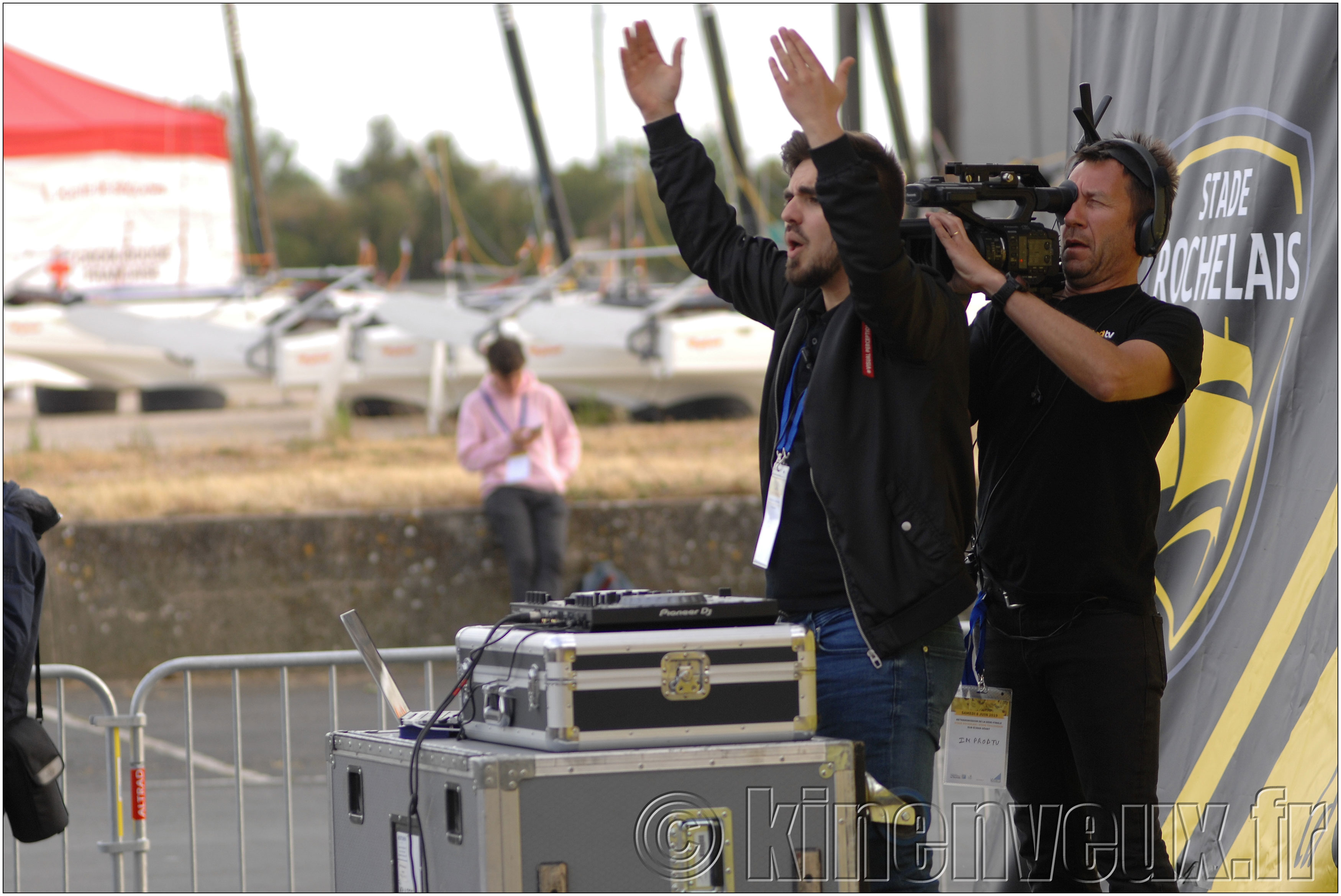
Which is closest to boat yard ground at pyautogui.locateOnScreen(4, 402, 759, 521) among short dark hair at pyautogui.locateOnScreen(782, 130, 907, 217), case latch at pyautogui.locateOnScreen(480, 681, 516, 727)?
case latch at pyautogui.locateOnScreen(480, 681, 516, 727)

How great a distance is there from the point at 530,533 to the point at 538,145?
10.4 m

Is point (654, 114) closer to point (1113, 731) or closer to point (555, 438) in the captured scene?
point (1113, 731)

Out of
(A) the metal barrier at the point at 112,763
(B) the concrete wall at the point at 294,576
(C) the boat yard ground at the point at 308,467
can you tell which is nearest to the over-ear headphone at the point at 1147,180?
(A) the metal barrier at the point at 112,763

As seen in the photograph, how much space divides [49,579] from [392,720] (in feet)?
16.9

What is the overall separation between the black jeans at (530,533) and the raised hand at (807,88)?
659 cm

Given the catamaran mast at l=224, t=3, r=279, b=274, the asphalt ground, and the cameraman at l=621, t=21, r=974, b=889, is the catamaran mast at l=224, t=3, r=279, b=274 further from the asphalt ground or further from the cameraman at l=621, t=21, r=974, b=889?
the cameraman at l=621, t=21, r=974, b=889

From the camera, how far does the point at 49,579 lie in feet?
29.5

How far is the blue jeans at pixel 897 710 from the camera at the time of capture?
2.99 m

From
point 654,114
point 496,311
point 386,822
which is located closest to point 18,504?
point 386,822

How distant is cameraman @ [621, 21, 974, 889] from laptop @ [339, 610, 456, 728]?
78cm

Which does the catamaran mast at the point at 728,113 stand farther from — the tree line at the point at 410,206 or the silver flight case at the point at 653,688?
the tree line at the point at 410,206

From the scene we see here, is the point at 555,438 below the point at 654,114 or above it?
below

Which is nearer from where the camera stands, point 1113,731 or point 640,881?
point 640,881

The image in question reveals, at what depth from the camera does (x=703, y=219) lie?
3.63 m
